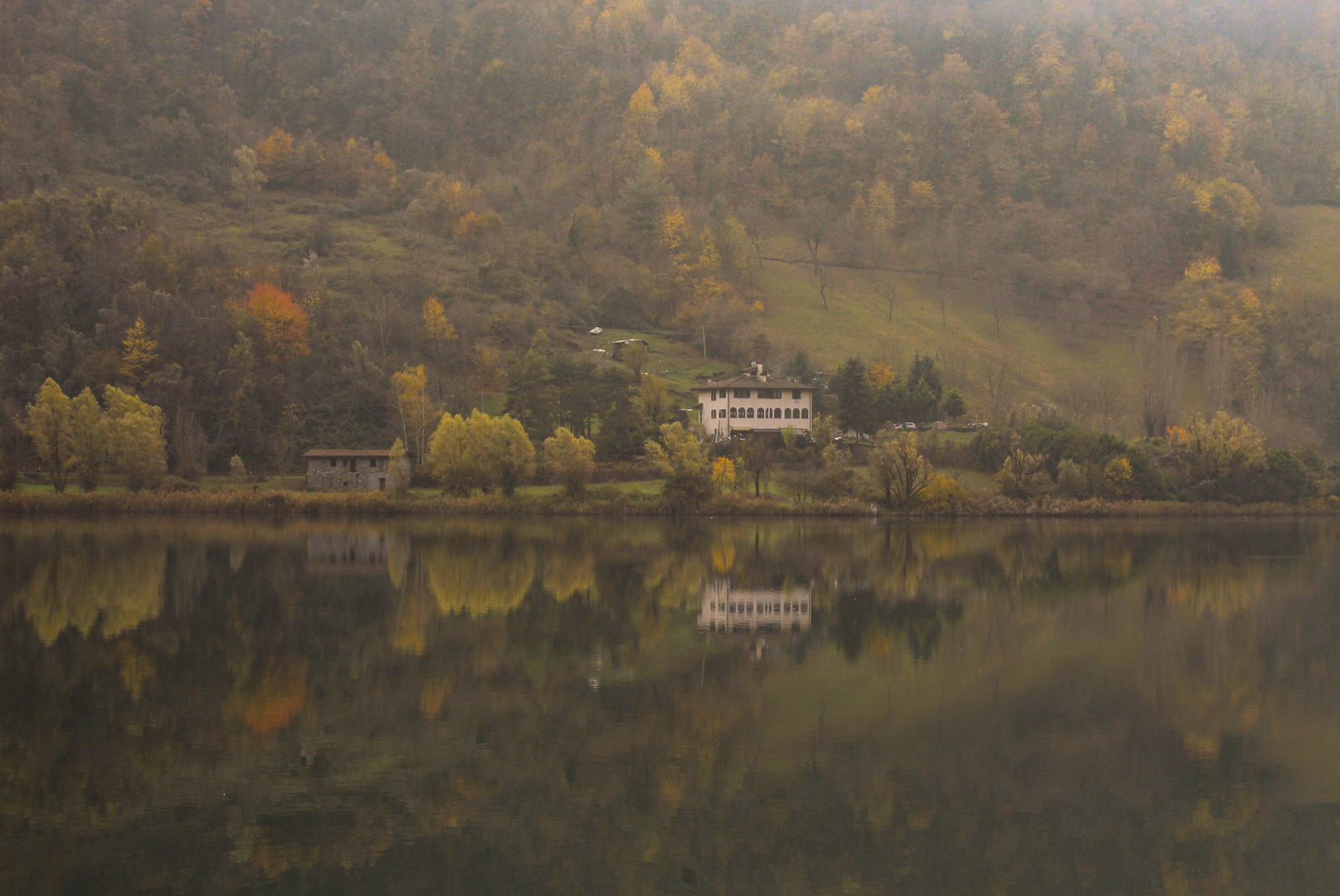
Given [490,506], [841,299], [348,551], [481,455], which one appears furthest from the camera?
[841,299]

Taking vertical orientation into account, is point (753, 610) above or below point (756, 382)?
below

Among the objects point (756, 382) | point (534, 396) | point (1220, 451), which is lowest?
point (1220, 451)

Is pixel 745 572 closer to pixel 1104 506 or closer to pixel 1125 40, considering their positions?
pixel 1104 506

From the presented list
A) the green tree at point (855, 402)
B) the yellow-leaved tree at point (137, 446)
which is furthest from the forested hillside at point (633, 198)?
the green tree at point (855, 402)

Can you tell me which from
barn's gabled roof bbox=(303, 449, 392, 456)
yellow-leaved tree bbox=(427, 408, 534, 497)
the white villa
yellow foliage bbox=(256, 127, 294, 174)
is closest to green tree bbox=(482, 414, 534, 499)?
yellow-leaved tree bbox=(427, 408, 534, 497)

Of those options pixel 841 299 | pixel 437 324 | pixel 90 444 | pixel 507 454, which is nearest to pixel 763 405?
pixel 507 454

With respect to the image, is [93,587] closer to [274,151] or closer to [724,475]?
[724,475]
